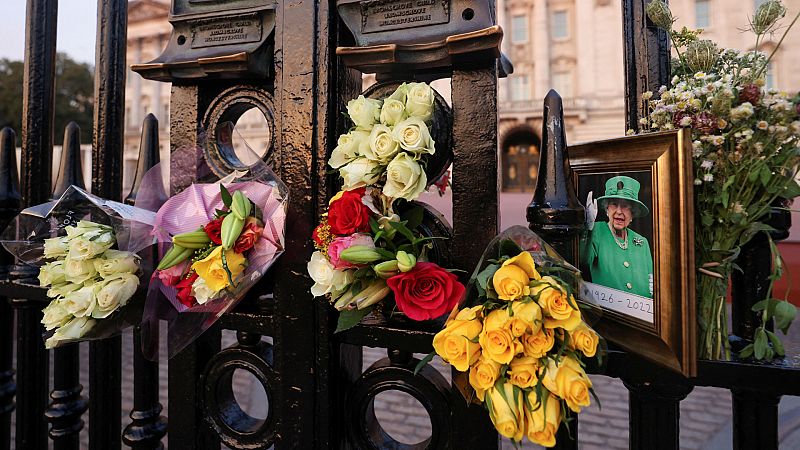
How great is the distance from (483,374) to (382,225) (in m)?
0.40

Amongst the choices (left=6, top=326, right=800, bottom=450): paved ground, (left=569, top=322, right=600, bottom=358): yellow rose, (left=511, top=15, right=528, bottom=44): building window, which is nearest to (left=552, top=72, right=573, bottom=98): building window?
(left=511, top=15, right=528, bottom=44): building window

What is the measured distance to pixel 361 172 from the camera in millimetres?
1017

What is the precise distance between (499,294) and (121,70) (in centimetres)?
152

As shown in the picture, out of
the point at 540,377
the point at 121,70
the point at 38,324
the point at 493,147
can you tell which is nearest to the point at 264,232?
the point at 493,147

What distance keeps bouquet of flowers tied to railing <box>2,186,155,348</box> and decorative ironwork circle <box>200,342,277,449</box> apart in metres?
0.28

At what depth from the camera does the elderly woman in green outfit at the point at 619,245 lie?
932 mm

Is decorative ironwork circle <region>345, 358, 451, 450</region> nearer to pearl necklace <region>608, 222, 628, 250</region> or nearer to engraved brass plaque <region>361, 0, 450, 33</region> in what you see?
pearl necklace <region>608, 222, 628, 250</region>

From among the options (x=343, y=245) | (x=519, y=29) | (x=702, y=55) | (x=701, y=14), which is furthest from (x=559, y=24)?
(x=343, y=245)

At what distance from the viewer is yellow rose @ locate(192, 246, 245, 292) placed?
106cm

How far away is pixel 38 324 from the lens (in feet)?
5.41

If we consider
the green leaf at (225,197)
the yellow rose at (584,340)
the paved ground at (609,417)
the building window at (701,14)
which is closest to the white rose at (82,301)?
the green leaf at (225,197)

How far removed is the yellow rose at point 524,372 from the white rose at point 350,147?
0.57 meters

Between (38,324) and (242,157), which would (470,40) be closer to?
(242,157)

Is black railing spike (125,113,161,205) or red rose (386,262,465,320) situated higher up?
black railing spike (125,113,161,205)
